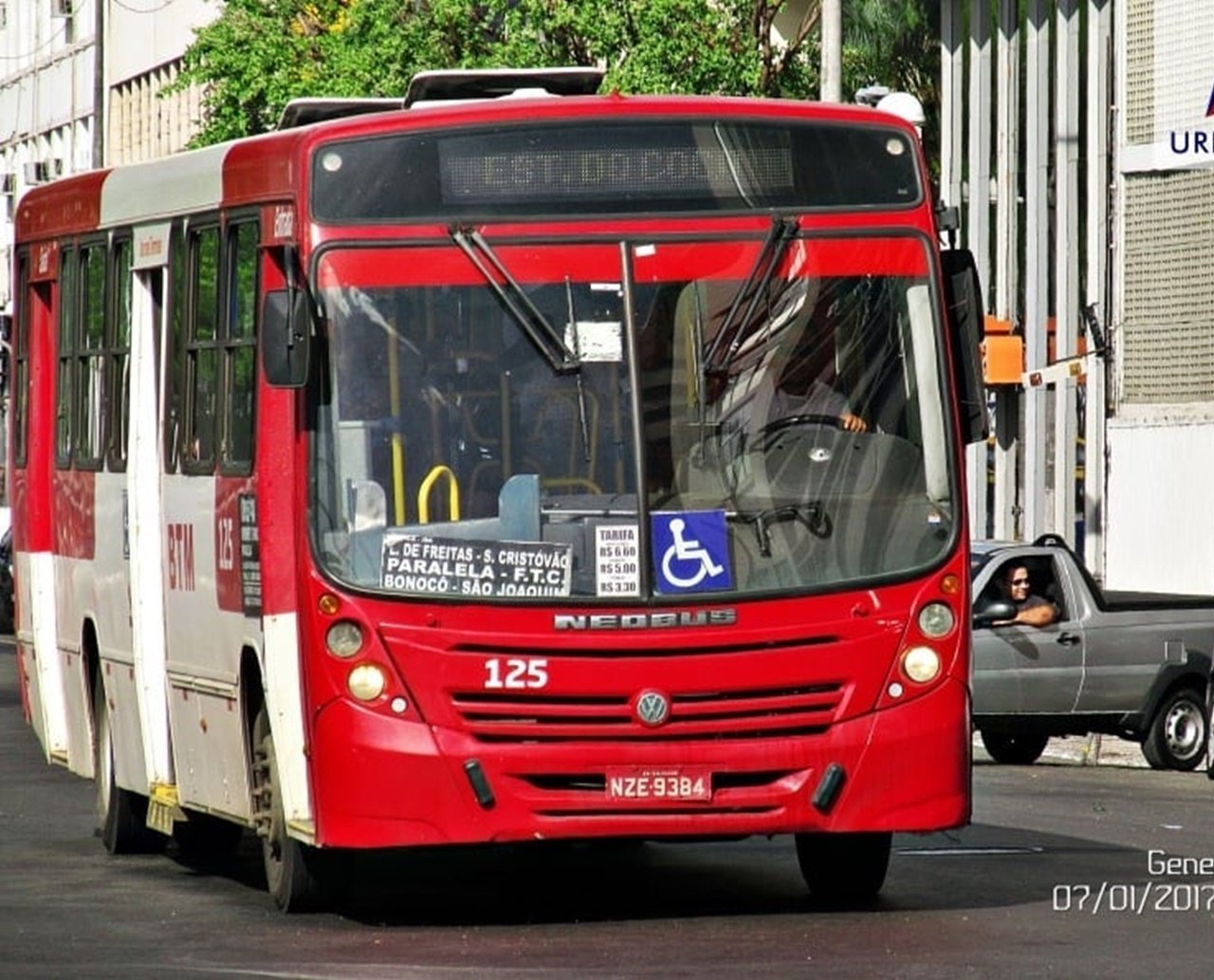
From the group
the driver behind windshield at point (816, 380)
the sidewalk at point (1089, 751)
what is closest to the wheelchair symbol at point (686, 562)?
the driver behind windshield at point (816, 380)

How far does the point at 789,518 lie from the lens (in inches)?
503

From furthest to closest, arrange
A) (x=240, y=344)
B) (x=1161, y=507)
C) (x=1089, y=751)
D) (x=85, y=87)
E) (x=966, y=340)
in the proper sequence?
(x=85, y=87) → (x=1161, y=507) → (x=1089, y=751) → (x=240, y=344) → (x=966, y=340)

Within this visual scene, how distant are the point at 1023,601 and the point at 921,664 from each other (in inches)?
459

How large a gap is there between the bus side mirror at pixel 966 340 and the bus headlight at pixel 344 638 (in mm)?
2352

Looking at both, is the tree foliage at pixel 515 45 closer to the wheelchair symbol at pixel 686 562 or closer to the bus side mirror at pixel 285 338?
the bus side mirror at pixel 285 338

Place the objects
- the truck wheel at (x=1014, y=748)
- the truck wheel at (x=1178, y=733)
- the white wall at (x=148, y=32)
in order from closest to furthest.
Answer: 1. the truck wheel at (x=1178, y=733)
2. the truck wheel at (x=1014, y=748)
3. the white wall at (x=148, y=32)

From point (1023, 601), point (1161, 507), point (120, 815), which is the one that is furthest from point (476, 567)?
point (1161, 507)

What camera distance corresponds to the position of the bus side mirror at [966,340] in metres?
13.1

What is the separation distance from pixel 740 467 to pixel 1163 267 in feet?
72.1

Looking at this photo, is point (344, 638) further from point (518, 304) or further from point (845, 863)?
point (845, 863)

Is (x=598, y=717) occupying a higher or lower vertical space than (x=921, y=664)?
lower

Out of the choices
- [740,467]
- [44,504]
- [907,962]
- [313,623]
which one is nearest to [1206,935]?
[907,962]

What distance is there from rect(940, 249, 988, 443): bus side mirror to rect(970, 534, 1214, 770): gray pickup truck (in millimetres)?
10399

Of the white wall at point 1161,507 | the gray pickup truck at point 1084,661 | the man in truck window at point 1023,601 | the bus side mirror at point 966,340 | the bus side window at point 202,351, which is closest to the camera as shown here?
the bus side mirror at point 966,340
